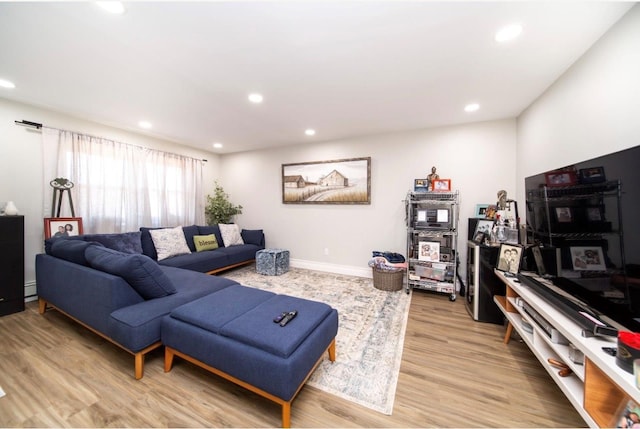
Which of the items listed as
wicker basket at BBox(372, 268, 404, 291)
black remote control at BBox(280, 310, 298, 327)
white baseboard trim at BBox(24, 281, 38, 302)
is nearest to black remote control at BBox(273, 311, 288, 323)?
black remote control at BBox(280, 310, 298, 327)

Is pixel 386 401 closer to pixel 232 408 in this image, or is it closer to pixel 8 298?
pixel 232 408

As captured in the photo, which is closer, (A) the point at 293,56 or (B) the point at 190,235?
(A) the point at 293,56

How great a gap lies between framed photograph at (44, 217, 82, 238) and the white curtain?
0.60ft

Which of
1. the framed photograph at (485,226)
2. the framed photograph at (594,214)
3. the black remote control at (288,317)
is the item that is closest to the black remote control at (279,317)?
the black remote control at (288,317)

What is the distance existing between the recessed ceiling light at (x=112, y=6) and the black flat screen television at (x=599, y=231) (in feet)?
9.19

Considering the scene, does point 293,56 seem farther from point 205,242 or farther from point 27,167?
point 27,167

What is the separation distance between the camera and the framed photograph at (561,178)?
1487mm

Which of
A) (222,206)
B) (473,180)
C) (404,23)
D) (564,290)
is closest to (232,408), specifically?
(564,290)

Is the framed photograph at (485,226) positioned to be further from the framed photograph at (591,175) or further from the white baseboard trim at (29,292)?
the white baseboard trim at (29,292)

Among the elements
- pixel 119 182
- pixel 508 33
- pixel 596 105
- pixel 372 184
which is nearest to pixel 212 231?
pixel 119 182

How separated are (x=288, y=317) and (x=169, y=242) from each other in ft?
9.89

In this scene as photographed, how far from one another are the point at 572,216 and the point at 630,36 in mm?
1136

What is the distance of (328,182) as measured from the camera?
4.21m

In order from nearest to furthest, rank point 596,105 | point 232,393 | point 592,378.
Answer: point 592,378, point 232,393, point 596,105
